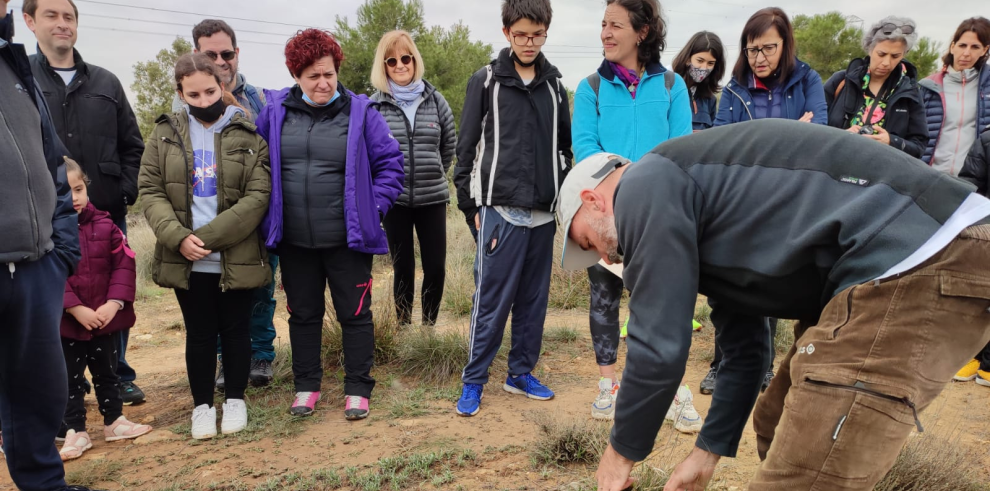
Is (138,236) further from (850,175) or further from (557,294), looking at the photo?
(850,175)

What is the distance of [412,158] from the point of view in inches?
185

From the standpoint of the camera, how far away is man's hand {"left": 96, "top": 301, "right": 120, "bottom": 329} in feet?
11.2

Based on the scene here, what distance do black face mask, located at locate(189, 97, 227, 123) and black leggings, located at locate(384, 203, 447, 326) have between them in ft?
4.81

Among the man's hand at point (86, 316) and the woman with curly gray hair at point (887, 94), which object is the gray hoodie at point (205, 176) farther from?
the woman with curly gray hair at point (887, 94)

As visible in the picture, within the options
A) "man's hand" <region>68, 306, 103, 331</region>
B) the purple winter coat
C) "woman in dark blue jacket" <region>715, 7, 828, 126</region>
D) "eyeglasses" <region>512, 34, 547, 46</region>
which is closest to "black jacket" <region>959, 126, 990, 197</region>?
"woman in dark blue jacket" <region>715, 7, 828, 126</region>

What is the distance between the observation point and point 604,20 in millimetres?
3623

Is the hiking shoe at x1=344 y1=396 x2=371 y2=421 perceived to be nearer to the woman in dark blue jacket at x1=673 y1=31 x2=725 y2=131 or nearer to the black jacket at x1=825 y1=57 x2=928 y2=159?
the woman in dark blue jacket at x1=673 y1=31 x2=725 y2=131

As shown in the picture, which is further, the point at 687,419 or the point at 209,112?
the point at 209,112

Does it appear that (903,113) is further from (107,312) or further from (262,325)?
(107,312)

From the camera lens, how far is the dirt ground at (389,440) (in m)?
3.00

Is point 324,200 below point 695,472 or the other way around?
the other way around

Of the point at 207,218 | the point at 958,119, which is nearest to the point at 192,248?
the point at 207,218

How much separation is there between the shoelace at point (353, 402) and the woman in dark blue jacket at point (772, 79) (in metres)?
2.62

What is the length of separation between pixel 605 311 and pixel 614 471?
5.91 feet
